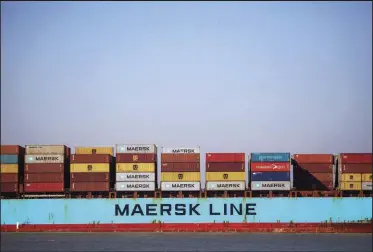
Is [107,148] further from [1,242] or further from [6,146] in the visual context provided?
[1,242]

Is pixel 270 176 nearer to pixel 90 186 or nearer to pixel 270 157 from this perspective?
pixel 270 157

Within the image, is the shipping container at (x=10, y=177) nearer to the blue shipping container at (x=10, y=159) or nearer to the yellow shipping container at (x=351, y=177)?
the blue shipping container at (x=10, y=159)

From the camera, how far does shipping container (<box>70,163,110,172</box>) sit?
44938 mm

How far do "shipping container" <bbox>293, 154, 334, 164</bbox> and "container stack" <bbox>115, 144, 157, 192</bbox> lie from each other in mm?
14860

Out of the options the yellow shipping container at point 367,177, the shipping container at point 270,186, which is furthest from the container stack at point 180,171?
the yellow shipping container at point 367,177

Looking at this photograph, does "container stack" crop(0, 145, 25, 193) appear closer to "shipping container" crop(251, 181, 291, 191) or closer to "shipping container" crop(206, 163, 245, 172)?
"shipping container" crop(206, 163, 245, 172)

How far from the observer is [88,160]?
45.1 meters

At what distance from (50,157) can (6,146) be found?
4837 millimetres

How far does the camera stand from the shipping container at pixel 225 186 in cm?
4506

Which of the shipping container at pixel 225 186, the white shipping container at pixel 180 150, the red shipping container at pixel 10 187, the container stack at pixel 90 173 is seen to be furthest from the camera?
the red shipping container at pixel 10 187

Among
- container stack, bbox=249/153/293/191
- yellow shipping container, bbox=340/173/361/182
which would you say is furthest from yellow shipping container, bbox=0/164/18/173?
yellow shipping container, bbox=340/173/361/182

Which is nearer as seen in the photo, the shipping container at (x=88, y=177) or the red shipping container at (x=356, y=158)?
the shipping container at (x=88, y=177)

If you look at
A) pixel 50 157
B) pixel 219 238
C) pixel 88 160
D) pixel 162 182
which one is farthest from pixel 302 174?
pixel 50 157

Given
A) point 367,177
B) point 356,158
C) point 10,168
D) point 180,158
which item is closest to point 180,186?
point 180,158
